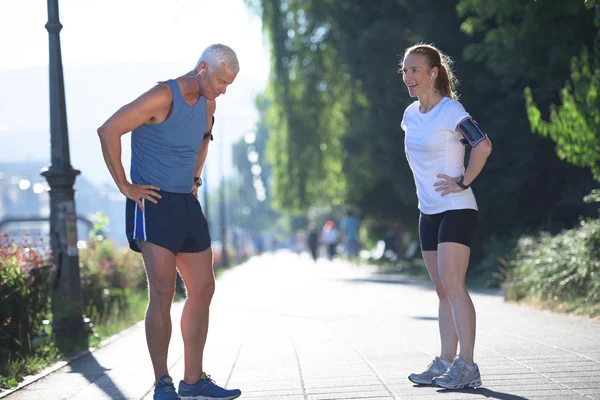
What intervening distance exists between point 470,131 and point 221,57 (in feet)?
5.00

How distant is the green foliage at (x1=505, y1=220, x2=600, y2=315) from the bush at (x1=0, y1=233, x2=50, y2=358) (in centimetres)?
554

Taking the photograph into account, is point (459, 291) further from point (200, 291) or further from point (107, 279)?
point (107, 279)

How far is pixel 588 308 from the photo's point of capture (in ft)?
35.0

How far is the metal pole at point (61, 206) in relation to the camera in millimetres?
10062

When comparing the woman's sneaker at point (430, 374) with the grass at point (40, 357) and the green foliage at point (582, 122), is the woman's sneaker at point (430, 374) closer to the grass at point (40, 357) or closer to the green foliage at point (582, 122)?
the grass at point (40, 357)

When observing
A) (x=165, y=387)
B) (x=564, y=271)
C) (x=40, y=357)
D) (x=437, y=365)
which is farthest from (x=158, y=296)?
(x=564, y=271)

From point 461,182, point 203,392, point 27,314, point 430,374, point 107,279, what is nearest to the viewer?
point 203,392

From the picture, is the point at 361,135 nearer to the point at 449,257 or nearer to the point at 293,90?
the point at 293,90

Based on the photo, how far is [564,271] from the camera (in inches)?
468

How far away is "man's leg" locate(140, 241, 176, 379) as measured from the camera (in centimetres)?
546

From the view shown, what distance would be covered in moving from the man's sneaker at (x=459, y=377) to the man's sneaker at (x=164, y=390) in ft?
5.08

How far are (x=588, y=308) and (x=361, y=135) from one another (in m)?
15.1

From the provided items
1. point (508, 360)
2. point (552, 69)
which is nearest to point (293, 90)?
point (552, 69)

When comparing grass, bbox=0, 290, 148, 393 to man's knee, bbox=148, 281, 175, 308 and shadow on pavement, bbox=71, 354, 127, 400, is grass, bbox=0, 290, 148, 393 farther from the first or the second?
man's knee, bbox=148, 281, 175, 308
